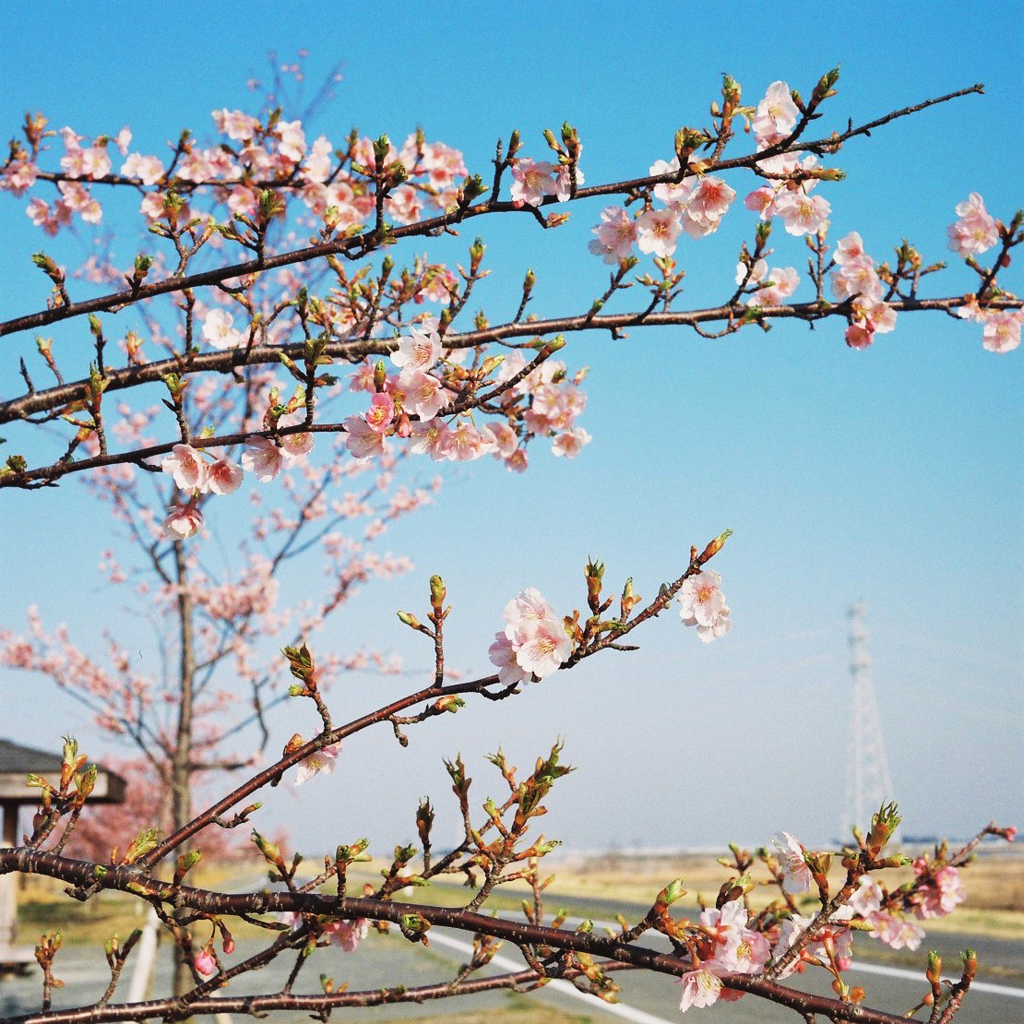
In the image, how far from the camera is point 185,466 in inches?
87.2

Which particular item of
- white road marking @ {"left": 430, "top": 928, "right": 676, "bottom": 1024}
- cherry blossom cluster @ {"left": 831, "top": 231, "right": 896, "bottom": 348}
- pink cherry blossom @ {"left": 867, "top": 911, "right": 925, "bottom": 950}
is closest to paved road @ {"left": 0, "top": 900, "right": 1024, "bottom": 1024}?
white road marking @ {"left": 430, "top": 928, "right": 676, "bottom": 1024}

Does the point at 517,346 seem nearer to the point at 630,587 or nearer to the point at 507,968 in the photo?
the point at 630,587

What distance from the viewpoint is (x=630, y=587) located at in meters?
1.83

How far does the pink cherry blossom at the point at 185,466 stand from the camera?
7.16 ft

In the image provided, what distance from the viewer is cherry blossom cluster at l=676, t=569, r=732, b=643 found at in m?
1.93

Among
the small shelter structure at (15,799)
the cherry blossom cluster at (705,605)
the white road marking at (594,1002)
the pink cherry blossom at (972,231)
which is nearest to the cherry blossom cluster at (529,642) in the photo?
the cherry blossom cluster at (705,605)

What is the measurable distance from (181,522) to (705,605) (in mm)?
1302

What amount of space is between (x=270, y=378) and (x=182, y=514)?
22.4ft

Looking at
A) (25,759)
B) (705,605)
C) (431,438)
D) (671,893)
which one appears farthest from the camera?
(25,759)

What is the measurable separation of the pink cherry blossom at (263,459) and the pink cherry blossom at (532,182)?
2.85ft

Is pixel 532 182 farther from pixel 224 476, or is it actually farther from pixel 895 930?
pixel 895 930

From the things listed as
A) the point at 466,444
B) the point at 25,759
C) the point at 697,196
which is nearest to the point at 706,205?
the point at 697,196

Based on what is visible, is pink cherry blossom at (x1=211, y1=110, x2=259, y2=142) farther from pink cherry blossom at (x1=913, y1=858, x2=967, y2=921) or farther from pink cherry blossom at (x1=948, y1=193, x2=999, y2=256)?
pink cherry blossom at (x1=913, y1=858, x2=967, y2=921)

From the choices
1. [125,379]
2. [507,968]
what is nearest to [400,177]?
[125,379]
